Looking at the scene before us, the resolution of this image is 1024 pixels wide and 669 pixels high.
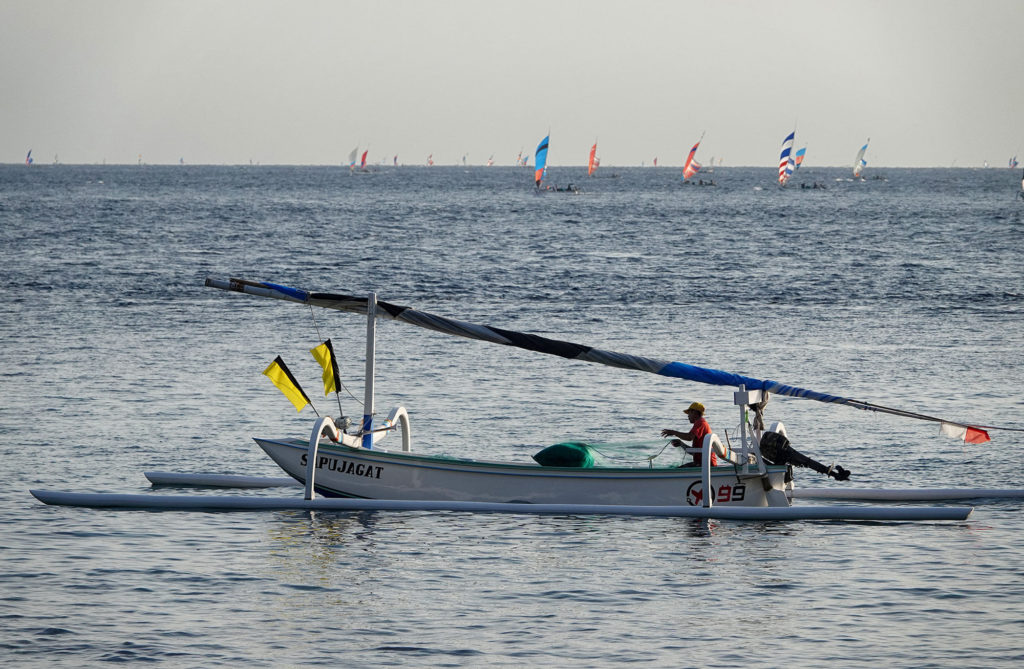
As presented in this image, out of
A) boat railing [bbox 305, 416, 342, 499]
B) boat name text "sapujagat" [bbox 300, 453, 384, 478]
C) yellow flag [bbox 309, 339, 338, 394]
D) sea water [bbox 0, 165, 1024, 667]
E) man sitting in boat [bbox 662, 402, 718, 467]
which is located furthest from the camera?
yellow flag [bbox 309, 339, 338, 394]

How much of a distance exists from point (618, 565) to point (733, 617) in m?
2.64

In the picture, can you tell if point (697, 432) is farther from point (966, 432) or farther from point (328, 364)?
point (328, 364)

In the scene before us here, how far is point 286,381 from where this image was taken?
2278 cm

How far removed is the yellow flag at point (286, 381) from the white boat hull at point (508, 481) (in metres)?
0.79

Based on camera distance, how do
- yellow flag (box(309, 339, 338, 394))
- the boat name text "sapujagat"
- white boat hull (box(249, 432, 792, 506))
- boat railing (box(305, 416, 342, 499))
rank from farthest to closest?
yellow flag (box(309, 339, 338, 394))
the boat name text "sapujagat"
white boat hull (box(249, 432, 792, 506))
boat railing (box(305, 416, 342, 499))

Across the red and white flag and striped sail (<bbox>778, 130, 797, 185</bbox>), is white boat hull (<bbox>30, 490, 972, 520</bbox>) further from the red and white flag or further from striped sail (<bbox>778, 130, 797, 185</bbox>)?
striped sail (<bbox>778, 130, 797, 185</bbox>)

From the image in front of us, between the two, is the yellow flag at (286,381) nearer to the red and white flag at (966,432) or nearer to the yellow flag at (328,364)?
the yellow flag at (328,364)

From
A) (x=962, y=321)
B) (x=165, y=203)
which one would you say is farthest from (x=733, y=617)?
(x=165, y=203)

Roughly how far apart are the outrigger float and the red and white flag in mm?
176

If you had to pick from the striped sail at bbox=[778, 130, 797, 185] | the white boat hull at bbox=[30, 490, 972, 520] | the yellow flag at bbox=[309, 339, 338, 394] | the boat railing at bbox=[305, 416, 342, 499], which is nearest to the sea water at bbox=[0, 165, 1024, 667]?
the white boat hull at bbox=[30, 490, 972, 520]

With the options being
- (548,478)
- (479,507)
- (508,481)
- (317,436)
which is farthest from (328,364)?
(548,478)

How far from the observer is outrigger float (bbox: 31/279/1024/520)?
22.0 metres

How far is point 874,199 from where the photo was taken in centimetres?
17538

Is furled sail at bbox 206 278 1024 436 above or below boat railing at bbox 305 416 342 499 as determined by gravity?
above
